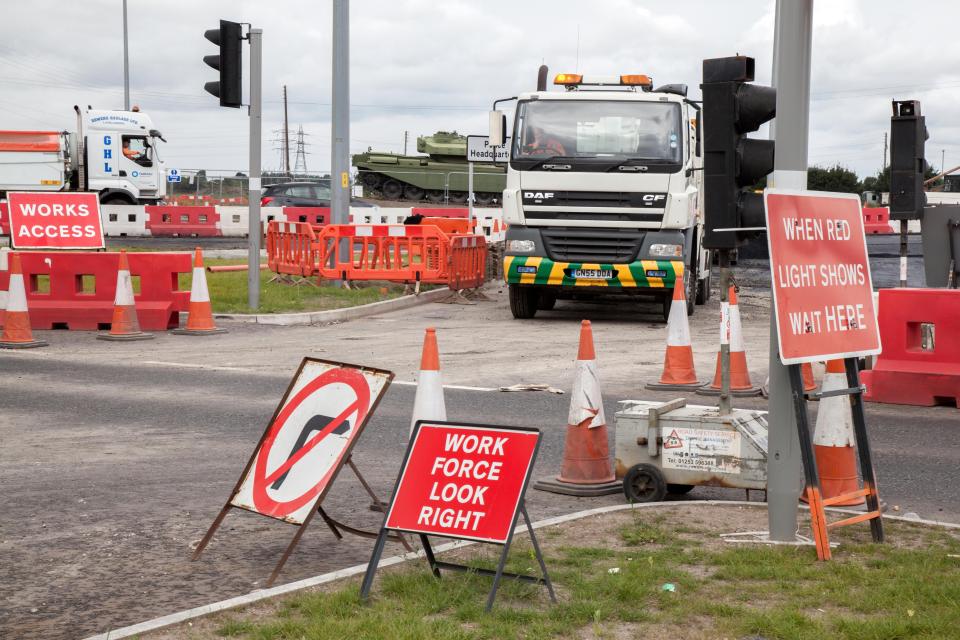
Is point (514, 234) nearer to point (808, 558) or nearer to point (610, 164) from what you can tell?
point (610, 164)

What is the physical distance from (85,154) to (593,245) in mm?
25704

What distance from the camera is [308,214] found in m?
39.9

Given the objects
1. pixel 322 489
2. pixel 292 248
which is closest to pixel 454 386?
pixel 322 489

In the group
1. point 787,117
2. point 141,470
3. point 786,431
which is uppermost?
point 787,117

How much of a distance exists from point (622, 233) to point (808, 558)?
11.7 meters

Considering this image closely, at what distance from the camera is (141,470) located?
25.4 feet

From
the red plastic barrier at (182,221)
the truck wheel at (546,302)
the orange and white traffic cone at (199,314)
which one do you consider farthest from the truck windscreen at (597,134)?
the red plastic barrier at (182,221)

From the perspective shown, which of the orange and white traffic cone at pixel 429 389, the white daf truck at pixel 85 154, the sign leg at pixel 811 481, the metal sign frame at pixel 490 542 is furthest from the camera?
the white daf truck at pixel 85 154

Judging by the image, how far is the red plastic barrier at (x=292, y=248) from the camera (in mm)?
20812

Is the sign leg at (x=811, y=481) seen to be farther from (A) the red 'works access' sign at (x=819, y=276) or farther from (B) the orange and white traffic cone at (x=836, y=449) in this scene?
(B) the orange and white traffic cone at (x=836, y=449)

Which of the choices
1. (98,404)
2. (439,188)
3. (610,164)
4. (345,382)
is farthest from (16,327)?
(439,188)

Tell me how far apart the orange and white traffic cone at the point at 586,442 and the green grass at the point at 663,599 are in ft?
4.06

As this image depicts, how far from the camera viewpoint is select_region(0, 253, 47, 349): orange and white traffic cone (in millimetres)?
13852

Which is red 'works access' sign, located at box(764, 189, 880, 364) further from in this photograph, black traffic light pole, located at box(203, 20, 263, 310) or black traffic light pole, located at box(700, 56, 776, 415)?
black traffic light pole, located at box(203, 20, 263, 310)
